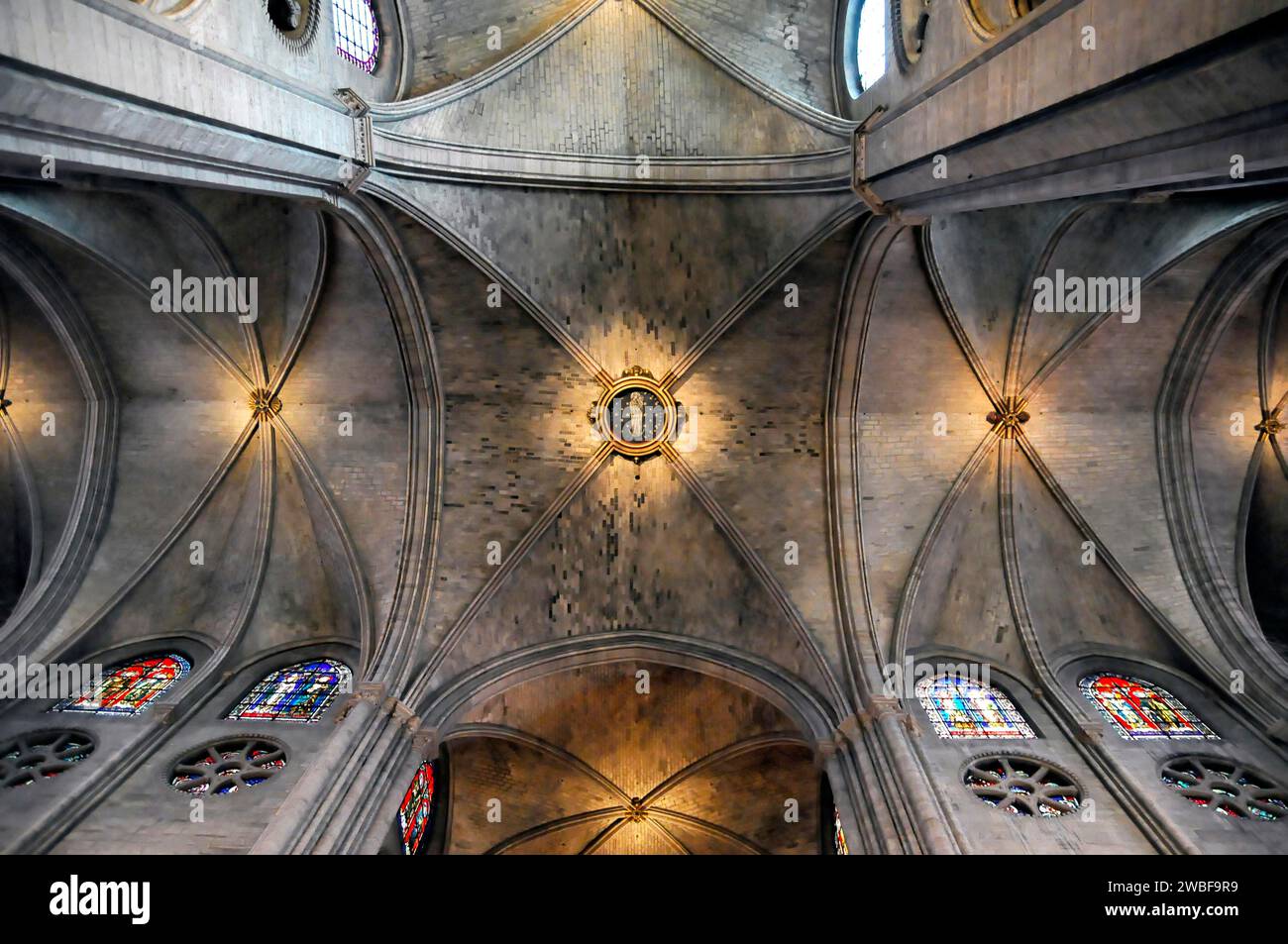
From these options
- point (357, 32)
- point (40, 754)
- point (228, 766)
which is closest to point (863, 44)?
point (357, 32)

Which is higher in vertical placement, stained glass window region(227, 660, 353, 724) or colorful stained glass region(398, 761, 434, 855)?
stained glass window region(227, 660, 353, 724)

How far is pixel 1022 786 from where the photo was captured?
10.4m

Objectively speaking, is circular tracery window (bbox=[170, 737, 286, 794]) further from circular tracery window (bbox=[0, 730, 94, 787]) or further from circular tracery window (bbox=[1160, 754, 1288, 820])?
circular tracery window (bbox=[1160, 754, 1288, 820])

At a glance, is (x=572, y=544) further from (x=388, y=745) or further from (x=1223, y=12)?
(x=1223, y=12)

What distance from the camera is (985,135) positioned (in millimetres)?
6254

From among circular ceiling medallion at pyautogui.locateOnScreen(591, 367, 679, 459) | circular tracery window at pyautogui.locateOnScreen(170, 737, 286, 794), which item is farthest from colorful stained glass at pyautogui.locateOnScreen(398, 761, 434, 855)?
circular ceiling medallion at pyautogui.locateOnScreen(591, 367, 679, 459)

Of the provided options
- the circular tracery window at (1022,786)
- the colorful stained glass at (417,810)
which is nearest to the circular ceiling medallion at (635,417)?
the colorful stained glass at (417,810)

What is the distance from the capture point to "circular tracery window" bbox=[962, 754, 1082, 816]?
1002 centimetres

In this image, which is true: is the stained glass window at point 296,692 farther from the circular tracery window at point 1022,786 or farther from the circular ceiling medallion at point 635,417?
the circular tracery window at point 1022,786

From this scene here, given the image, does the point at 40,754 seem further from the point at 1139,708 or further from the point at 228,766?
the point at 1139,708

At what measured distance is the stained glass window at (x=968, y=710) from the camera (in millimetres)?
11648

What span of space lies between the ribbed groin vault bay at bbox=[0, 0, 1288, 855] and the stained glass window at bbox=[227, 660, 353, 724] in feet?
0.28

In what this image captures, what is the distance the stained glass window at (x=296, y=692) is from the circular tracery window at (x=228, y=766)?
64cm

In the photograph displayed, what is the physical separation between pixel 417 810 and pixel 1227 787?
1373cm
